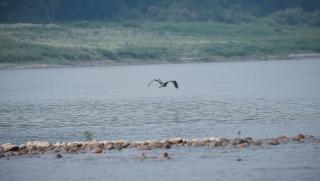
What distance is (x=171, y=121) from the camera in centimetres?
5519

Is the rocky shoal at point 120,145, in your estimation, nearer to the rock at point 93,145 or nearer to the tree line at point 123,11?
the rock at point 93,145

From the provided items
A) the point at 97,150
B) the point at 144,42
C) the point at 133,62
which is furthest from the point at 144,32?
the point at 97,150

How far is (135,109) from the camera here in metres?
66.3

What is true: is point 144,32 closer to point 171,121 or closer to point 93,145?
point 171,121

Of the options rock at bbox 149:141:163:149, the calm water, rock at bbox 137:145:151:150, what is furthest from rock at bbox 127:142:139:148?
the calm water

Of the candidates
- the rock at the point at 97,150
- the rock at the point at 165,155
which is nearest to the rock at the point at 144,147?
the rock at the point at 97,150

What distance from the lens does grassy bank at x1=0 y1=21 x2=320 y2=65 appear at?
142625mm

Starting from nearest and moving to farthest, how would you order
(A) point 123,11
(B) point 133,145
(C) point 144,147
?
(C) point 144,147 → (B) point 133,145 → (A) point 123,11

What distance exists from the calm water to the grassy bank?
25.8 metres

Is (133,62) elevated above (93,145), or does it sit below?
above

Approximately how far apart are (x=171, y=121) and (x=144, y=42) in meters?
101

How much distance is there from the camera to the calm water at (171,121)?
35.8 meters

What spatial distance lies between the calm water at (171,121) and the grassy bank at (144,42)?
2576cm

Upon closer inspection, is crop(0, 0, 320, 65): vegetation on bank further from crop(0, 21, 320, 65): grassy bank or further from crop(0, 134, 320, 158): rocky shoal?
crop(0, 134, 320, 158): rocky shoal
